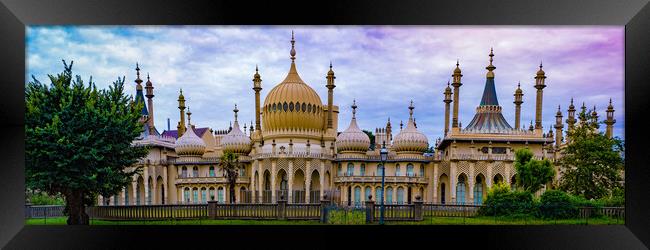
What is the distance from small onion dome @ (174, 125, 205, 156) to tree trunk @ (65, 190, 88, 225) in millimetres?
7509

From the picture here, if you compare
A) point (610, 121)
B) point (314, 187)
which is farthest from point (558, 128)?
point (314, 187)

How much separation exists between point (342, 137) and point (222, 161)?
5.03m

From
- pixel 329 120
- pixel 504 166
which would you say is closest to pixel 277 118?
pixel 329 120

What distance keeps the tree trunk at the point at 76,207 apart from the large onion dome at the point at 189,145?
7509 millimetres

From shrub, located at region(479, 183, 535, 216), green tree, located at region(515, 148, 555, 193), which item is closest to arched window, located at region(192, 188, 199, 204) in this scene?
shrub, located at region(479, 183, 535, 216)

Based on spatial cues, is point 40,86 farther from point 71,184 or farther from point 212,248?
point 212,248

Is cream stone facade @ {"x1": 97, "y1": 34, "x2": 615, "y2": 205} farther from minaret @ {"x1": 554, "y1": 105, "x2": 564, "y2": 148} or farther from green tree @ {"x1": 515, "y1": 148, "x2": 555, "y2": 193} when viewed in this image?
green tree @ {"x1": 515, "y1": 148, "x2": 555, "y2": 193}

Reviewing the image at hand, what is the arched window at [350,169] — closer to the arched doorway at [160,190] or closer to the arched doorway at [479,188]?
the arched doorway at [479,188]

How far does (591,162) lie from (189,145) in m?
14.6

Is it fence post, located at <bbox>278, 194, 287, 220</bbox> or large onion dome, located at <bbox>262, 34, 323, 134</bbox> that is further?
large onion dome, located at <bbox>262, 34, 323, 134</bbox>

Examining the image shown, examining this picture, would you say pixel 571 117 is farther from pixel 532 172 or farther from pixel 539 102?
pixel 539 102

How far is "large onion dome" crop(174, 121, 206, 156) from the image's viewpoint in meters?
19.2

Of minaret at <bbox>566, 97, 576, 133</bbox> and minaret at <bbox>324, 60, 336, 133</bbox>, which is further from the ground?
minaret at <bbox>324, 60, 336, 133</bbox>
